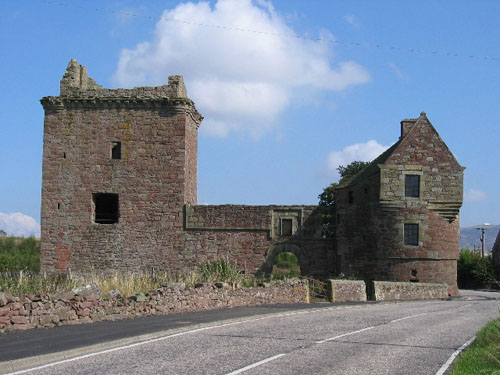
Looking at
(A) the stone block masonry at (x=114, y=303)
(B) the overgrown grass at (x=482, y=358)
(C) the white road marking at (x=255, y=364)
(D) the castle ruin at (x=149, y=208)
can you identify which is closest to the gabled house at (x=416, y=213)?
(D) the castle ruin at (x=149, y=208)

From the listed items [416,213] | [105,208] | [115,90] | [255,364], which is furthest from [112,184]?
[255,364]

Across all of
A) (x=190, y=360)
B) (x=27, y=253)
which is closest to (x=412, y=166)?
(x=190, y=360)

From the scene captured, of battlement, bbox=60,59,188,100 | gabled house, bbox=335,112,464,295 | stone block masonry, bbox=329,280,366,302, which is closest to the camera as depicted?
stone block masonry, bbox=329,280,366,302

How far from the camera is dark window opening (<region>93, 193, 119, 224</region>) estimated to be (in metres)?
35.0

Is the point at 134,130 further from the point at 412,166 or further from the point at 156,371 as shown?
the point at 156,371

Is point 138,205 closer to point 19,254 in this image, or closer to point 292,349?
point 19,254

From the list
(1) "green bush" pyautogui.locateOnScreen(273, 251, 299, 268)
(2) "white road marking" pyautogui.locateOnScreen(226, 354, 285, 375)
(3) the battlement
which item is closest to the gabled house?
(3) the battlement

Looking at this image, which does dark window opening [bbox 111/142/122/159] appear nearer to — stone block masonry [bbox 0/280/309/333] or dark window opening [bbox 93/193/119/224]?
dark window opening [bbox 93/193/119/224]

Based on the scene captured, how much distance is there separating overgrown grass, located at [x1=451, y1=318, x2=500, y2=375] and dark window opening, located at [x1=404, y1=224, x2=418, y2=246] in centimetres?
1859

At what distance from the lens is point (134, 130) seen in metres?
34.7

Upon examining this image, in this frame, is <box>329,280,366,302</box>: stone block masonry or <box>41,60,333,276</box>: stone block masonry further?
<box>41,60,333,276</box>: stone block masonry

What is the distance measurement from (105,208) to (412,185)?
1585 centimetres

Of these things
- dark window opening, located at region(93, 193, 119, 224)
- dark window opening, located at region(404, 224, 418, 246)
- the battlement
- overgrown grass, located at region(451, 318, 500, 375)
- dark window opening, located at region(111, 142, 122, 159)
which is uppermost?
the battlement

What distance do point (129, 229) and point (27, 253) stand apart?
15802 millimetres
